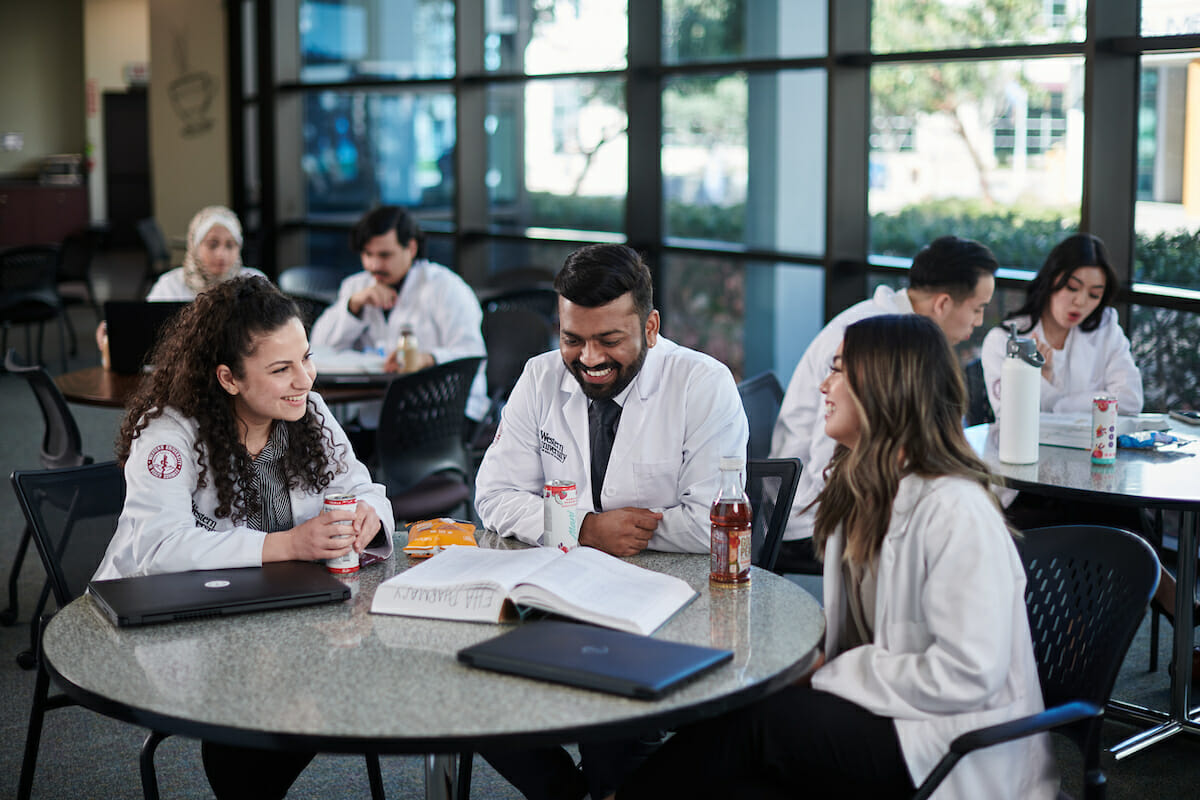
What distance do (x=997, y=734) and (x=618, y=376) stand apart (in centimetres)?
109

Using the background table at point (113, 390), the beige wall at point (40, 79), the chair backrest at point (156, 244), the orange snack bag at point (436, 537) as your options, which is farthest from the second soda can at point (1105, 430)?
the beige wall at point (40, 79)

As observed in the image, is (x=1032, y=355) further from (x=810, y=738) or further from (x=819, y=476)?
(x=810, y=738)

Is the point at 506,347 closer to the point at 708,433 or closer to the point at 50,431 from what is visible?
the point at 50,431

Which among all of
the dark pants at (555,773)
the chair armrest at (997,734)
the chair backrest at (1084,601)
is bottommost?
the dark pants at (555,773)

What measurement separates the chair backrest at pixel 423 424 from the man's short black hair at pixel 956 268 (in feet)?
4.78

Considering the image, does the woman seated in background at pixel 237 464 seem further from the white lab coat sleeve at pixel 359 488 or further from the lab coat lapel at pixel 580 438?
the lab coat lapel at pixel 580 438

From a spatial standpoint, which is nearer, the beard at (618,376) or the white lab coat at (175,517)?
the white lab coat at (175,517)

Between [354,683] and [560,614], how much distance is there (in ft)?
1.14

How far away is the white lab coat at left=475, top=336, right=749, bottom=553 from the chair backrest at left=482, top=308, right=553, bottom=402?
2.17 metres

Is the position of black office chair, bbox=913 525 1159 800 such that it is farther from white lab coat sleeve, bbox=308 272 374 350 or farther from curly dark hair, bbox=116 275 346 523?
white lab coat sleeve, bbox=308 272 374 350

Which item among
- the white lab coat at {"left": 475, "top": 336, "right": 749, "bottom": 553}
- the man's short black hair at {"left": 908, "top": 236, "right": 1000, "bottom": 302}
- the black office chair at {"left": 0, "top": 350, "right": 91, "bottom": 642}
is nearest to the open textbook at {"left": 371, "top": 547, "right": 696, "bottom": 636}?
the white lab coat at {"left": 475, "top": 336, "right": 749, "bottom": 553}

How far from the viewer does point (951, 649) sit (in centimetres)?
174

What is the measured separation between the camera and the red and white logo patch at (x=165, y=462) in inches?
86.8

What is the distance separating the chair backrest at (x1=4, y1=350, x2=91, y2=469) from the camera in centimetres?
388
